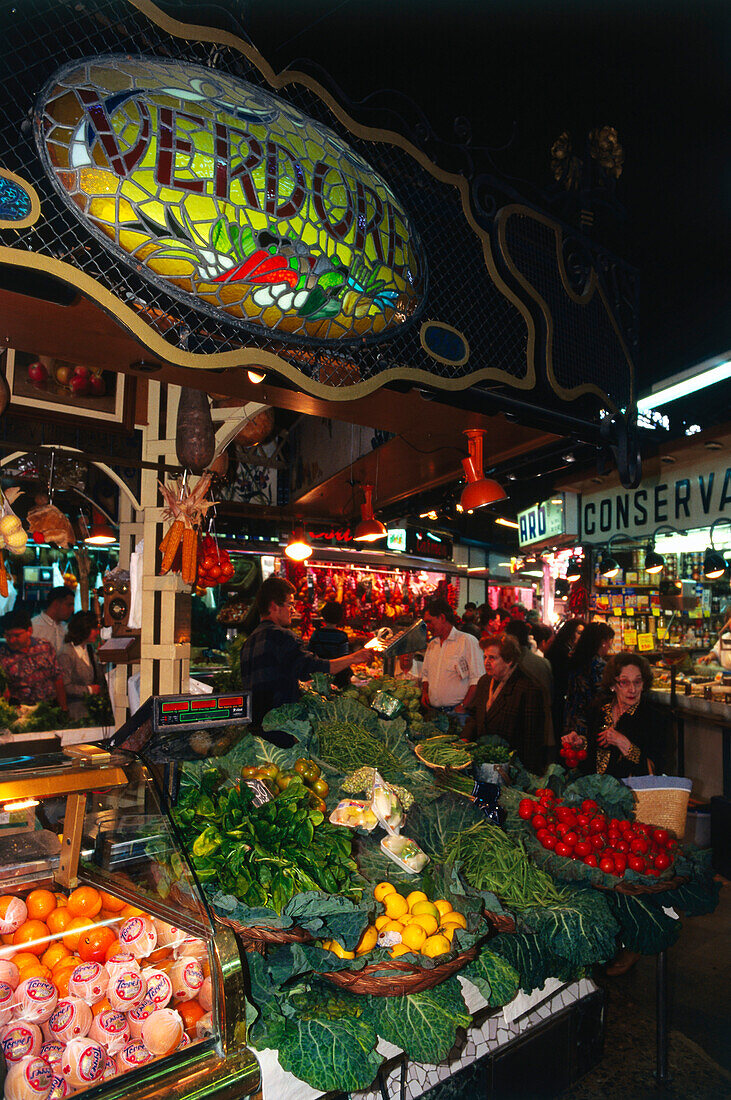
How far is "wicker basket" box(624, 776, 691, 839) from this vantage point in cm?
329

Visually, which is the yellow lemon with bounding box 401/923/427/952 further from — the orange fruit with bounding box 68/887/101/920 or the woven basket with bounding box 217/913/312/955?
the orange fruit with bounding box 68/887/101/920

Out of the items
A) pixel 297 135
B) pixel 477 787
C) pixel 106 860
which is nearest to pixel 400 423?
pixel 297 135

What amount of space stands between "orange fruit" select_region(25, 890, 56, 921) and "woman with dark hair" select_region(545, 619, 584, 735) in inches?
220

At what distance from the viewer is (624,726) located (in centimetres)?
404

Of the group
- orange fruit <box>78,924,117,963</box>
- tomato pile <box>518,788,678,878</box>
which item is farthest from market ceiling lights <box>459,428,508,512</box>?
orange fruit <box>78,924,117,963</box>

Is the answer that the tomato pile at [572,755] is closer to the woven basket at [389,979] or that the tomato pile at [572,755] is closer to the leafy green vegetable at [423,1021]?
the leafy green vegetable at [423,1021]

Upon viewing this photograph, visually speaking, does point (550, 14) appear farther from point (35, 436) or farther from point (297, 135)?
point (35, 436)

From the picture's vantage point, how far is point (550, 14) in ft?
11.9

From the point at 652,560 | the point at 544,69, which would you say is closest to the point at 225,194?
the point at 544,69

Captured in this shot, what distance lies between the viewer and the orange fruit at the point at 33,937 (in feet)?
5.61

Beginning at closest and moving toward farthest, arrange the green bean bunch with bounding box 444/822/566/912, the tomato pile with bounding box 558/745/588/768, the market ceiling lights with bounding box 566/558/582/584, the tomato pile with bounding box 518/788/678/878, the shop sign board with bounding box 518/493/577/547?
the green bean bunch with bounding box 444/822/566/912 < the tomato pile with bounding box 518/788/678/878 < the tomato pile with bounding box 558/745/588/768 < the shop sign board with bounding box 518/493/577/547 < the market ceiling lights with bounding box 566/558/582/584

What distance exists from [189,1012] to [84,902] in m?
0.46

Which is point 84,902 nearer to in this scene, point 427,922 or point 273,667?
point 427,922

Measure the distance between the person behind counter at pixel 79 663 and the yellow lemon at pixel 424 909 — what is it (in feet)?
15.6
